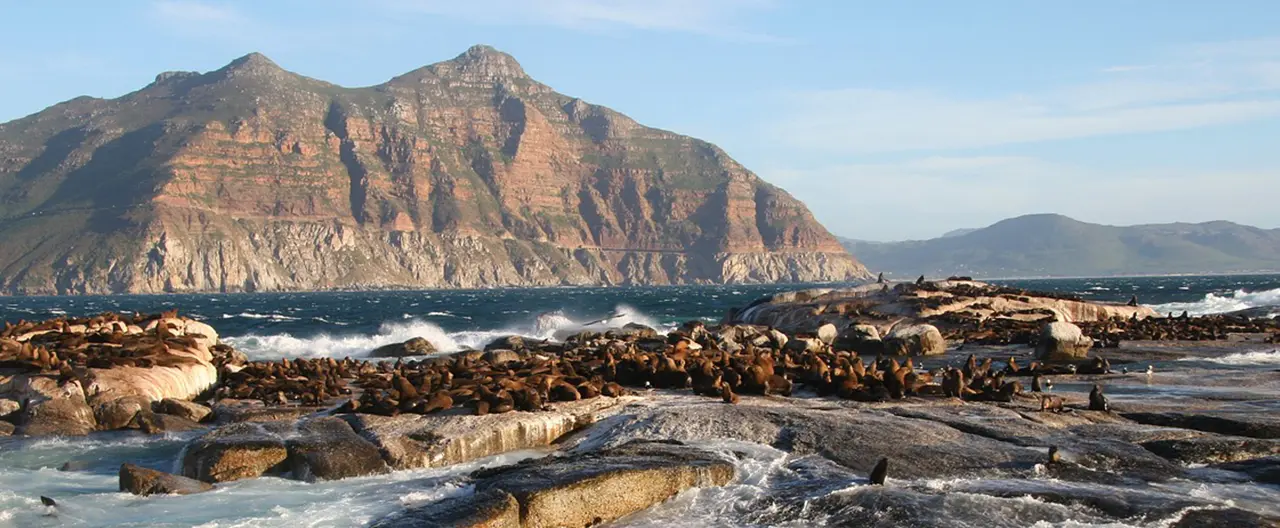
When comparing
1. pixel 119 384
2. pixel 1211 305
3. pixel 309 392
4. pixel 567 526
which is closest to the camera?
pixel 567 526

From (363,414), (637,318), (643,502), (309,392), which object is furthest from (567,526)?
(637,318)

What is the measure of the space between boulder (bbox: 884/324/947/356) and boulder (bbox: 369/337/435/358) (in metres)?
18.0

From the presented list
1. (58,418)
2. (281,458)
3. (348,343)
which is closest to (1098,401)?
(281,458)

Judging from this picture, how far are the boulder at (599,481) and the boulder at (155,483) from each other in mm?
3652

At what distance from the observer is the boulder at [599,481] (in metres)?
11.8

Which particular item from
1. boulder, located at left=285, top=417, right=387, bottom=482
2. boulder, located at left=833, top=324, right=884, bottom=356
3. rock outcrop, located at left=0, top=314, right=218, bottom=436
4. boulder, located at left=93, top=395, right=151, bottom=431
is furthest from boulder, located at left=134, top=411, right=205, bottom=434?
boulder, located at left=833, top=324, right=884, bottom=356

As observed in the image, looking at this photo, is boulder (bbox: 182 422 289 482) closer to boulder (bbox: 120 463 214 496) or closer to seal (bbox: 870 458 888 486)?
boulder (bbox: 120 463 214 496)

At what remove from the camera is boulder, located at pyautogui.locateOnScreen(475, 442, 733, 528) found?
11758 mm

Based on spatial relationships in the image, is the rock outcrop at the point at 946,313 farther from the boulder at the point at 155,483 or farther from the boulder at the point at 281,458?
the boulder at the point at 155,483

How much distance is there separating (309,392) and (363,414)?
5617mm

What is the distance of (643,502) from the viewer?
493 inches

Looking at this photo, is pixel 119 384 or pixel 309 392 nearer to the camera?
pixel 119 384

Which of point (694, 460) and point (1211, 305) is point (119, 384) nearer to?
point (694, 460)

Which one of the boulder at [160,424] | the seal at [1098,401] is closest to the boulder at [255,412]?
the boulder at [160,424]
